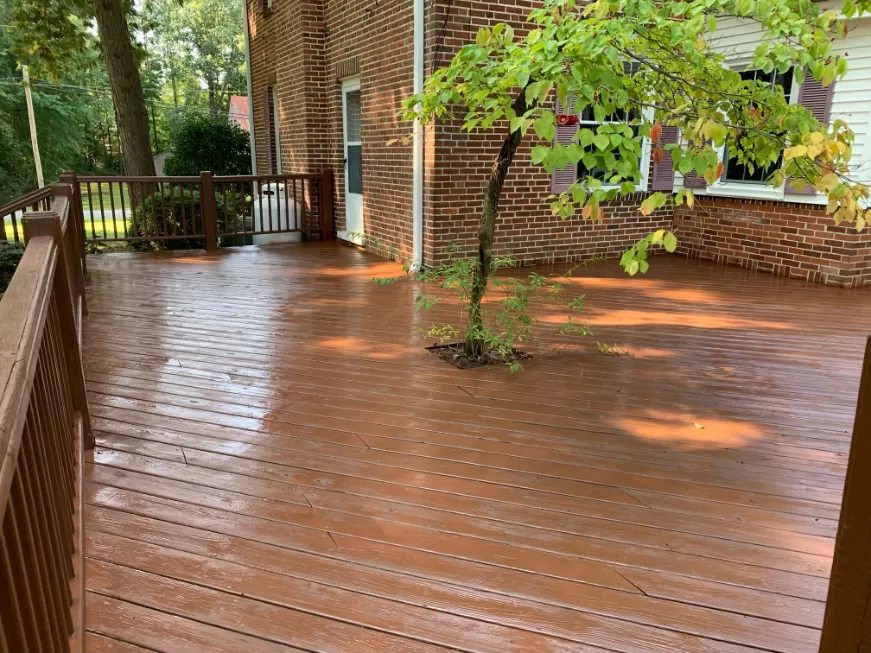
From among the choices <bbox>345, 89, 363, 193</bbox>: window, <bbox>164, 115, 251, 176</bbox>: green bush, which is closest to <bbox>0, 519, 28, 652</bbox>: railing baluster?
<bbox>345, 89, 363, 193</bbox>: window

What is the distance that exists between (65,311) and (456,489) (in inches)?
65.1

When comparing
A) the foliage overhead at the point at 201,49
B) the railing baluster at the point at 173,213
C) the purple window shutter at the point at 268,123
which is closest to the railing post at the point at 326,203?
the railing baluster at the point at 173,213

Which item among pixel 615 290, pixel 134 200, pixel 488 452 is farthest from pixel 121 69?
pixel 488 452

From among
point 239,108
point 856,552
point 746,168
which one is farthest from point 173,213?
point 239,108

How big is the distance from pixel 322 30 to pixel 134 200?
3.56m

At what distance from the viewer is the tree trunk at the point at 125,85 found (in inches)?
339

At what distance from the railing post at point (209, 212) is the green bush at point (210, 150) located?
4.12 m

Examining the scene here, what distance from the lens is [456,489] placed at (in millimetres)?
2422

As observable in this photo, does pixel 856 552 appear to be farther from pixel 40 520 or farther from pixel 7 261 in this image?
pixel 7 261

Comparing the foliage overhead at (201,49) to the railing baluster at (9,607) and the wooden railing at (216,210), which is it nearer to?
the wooden railing at (216,210)

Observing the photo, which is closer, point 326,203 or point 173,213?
point 173,213

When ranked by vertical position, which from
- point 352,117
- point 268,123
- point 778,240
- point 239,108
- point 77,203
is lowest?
point 778,240

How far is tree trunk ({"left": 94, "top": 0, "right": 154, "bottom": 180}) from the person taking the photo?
860cm

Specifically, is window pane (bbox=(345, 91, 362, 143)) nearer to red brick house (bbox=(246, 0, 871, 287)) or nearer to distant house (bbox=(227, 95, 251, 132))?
red brick house (bbox=(246, 0, 871, 287))
